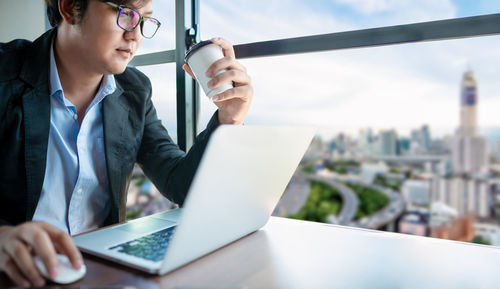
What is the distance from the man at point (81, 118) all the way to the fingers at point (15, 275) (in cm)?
45

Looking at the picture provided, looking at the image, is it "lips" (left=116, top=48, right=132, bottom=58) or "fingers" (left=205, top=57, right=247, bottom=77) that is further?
"lips" (left=116, top=48, right=132, bottom=58)

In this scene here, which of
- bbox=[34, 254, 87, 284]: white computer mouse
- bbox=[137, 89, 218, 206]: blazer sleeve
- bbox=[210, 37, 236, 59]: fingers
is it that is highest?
bbox=[210, 37, 236, 59]: fingers

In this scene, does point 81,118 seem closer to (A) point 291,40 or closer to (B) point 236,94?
(B) point 236,94

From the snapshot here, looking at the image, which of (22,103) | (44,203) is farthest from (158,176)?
(22,103)

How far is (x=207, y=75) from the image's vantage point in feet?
2.46

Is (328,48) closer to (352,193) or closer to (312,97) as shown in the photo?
(312,97)

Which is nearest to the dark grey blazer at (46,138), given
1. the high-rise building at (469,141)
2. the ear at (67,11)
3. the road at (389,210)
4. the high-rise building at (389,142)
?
the ear at (67,11)

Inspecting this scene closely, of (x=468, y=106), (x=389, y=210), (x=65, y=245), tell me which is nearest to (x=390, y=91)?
(x=468, y=106)

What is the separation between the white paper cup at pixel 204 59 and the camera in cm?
74

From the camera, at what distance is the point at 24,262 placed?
400 mm

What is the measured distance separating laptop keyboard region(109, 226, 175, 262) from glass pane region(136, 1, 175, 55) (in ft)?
3.43

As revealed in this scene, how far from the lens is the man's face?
34.0 inches

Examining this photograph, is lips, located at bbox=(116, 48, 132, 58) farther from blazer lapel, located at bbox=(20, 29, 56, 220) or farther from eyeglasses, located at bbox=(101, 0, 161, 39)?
blazer lapel, located at bbox=(20, 29, 56, 220)

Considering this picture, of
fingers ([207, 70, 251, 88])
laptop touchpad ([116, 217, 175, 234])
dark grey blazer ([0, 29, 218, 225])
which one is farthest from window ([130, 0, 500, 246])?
laptop touchpad ([116, 217, 175, 234])
